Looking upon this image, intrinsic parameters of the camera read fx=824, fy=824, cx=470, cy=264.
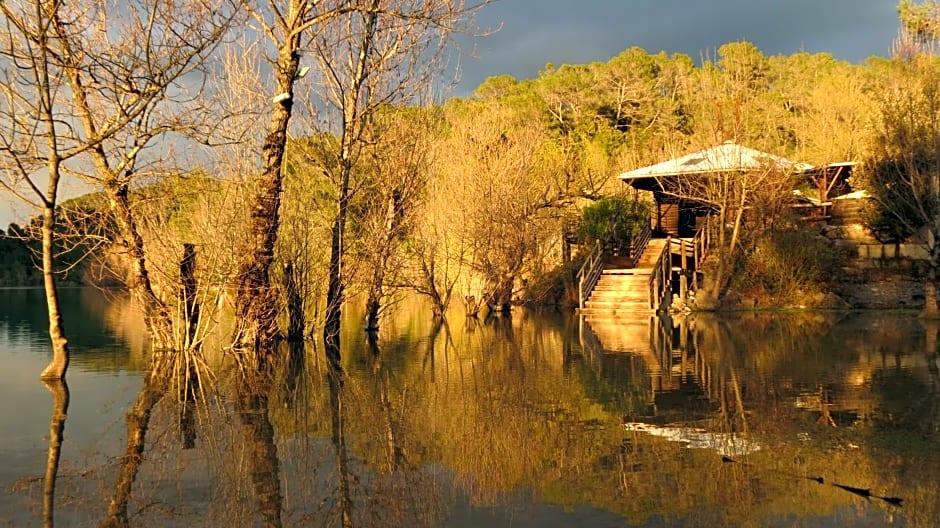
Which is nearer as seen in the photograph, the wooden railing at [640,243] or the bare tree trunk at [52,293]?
the bare tree trunk at [52,293]

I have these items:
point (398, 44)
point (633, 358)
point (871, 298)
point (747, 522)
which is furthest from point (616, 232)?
point (747, 522)

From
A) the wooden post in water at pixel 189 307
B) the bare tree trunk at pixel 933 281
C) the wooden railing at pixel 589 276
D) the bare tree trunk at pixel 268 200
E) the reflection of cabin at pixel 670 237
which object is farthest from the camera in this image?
the wooden railing at pixel 589 276

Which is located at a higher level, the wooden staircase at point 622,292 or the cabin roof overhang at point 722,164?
the cabin roof overhang at point 722,164

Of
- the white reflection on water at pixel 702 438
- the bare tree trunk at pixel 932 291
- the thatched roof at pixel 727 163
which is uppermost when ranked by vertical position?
the thatched roof at pixel 727 163

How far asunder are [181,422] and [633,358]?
798cm

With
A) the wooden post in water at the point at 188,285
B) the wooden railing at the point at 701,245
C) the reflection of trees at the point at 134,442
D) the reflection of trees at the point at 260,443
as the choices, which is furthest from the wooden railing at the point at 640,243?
the reflection of trees at the point at 134,442

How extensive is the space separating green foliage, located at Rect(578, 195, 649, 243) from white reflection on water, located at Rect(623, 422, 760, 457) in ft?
85.9

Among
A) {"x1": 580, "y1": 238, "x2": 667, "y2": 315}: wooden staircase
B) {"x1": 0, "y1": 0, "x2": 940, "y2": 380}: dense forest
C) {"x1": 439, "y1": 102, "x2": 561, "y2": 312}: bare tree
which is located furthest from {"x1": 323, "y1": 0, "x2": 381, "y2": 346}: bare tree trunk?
{"x1": 580, "y1": 238, "x2": 667, "y2": 315}: wooden staircase

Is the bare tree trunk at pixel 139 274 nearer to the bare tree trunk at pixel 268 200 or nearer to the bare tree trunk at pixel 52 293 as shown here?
the bare tree trunk at pixel 268 200

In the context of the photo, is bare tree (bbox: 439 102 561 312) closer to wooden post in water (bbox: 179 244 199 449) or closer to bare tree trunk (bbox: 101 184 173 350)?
wooden post in water (bbox: 179 244 199 449)

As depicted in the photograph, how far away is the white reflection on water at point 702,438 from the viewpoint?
266 inches

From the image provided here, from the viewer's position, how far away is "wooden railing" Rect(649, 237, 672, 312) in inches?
1047

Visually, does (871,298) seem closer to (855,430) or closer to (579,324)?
(579,324)

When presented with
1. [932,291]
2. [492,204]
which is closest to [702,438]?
[932,291]
